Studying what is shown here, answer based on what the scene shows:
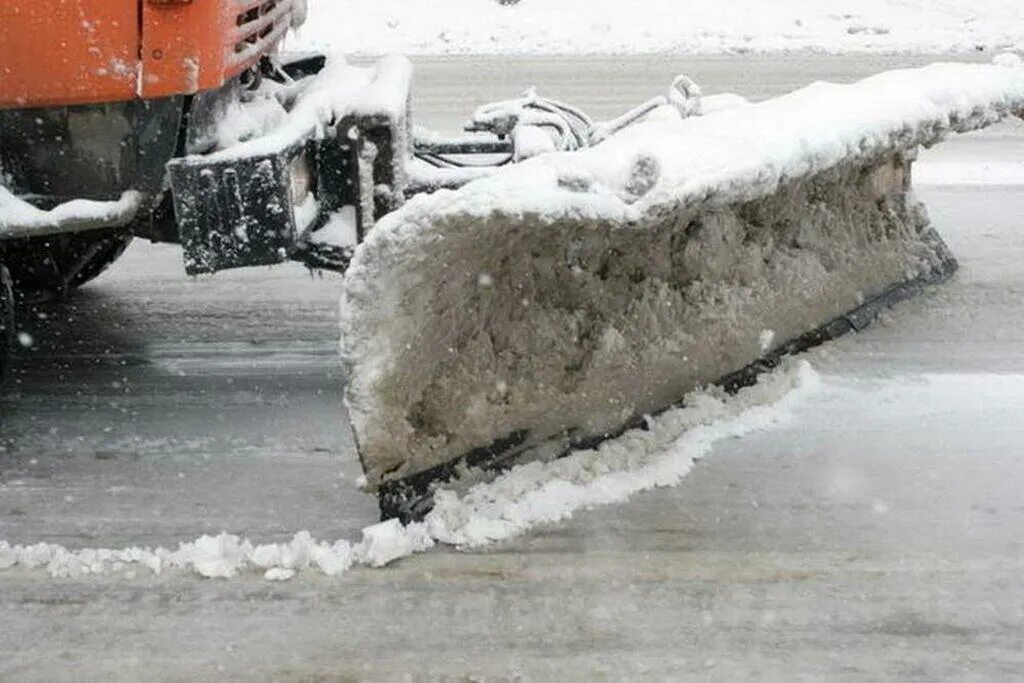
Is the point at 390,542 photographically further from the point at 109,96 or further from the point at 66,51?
the point at 66,51

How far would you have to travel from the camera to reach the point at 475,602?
3.06 metres

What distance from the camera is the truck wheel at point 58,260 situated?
4.91 m

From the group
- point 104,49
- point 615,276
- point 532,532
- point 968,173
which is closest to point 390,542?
point 532,532

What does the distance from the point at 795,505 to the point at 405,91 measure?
→ 67.9 inches

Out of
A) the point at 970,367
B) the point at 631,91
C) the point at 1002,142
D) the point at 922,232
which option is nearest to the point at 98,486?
the point at 970,367

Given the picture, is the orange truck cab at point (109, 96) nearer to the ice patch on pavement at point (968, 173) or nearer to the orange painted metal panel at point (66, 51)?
the orange painted metal panel at point (66, 51)

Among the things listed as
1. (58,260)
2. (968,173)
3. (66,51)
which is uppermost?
(66,51)

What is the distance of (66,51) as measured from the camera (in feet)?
11.6

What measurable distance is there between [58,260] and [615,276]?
2489 mm

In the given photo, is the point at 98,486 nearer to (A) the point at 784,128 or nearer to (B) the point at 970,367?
(A) the point at 784,128

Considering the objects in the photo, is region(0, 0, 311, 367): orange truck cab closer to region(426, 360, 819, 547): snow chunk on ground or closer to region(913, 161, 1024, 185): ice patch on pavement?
region(426, 360, 819, 547): snow chunk on ground

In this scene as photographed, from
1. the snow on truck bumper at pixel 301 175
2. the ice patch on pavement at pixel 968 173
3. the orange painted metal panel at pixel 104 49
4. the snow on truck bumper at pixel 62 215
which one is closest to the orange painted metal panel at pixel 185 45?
the orange painted metal panel at pixel 104 49

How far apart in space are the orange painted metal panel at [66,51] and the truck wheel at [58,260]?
1.18m

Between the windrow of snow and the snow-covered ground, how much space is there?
473 inches
